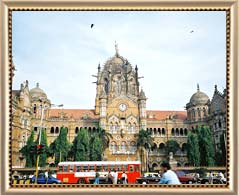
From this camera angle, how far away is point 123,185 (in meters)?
3.07

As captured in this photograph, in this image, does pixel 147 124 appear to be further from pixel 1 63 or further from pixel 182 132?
pixel 1 63

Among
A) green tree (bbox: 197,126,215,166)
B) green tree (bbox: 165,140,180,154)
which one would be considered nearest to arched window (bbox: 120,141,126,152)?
green tree (bbox: 165,140,180,154)

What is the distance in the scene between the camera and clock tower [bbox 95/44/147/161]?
5289 millimetres

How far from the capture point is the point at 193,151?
15.7 ft

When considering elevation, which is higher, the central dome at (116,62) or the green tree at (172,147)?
the central dome at (116,62)

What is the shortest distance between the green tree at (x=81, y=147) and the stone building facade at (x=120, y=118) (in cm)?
12

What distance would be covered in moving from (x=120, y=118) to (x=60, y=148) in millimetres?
2343

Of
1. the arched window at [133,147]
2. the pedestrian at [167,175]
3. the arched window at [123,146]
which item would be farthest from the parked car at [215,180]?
the arched window at [133,147]

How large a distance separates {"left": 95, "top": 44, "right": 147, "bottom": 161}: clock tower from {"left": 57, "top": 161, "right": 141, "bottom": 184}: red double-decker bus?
1.29ft

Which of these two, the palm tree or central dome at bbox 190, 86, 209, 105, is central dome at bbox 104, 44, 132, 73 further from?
the palm tree

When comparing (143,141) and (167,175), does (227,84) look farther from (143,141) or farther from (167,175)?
(143,141)

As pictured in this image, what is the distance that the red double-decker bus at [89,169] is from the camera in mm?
3560

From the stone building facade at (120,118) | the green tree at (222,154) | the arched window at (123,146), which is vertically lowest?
the arched window at (123,146)

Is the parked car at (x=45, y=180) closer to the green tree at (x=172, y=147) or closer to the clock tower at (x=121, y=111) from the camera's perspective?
the clock tower at (x=121, y=111)
